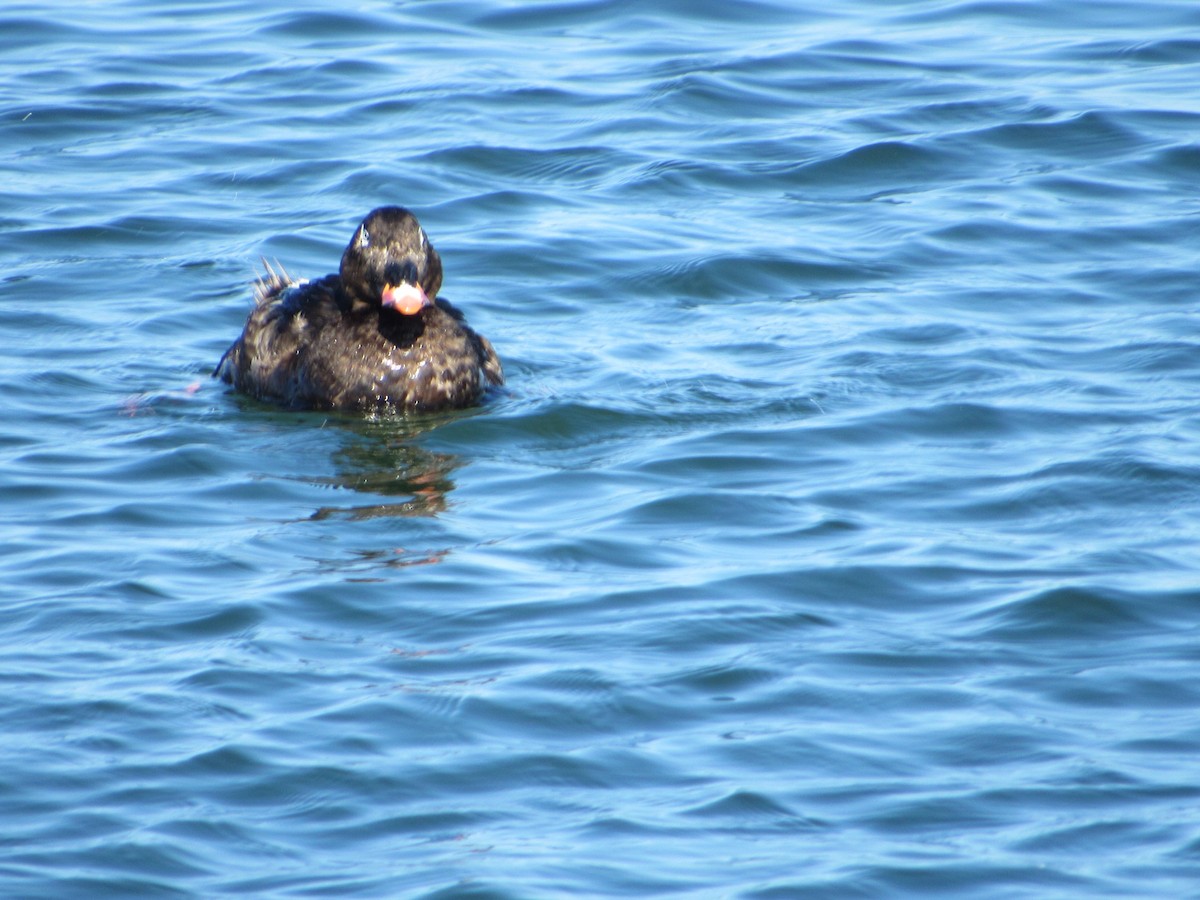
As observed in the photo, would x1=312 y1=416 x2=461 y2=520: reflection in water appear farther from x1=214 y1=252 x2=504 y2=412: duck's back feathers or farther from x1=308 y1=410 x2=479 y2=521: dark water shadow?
x1=214 y1=252 x2=504 y2=412: duck's back feathers

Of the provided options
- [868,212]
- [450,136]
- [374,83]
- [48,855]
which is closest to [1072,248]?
[868,212]

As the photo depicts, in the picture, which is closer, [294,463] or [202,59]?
[294,463]

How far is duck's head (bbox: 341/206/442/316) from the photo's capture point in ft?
28.3

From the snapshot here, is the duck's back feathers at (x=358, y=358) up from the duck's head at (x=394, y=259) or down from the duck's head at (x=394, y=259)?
down

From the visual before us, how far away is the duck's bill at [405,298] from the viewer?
28.2 ft

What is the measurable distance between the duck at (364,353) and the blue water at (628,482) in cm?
15

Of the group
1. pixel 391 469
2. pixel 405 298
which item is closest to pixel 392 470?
pixel 391 469

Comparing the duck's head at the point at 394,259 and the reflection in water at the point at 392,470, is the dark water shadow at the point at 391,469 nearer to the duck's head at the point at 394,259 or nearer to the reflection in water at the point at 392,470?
the reflection in water at the point at 392,470

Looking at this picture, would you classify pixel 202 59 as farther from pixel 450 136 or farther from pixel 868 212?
pixel 868 212

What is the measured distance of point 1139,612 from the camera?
6609mm

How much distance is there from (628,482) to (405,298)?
131 centimetres

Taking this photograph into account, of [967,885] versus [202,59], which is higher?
[202,59]

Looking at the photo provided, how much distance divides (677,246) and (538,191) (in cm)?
145

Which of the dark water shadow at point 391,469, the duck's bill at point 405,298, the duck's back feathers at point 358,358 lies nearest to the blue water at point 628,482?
the dark water shadow at point 391,469
